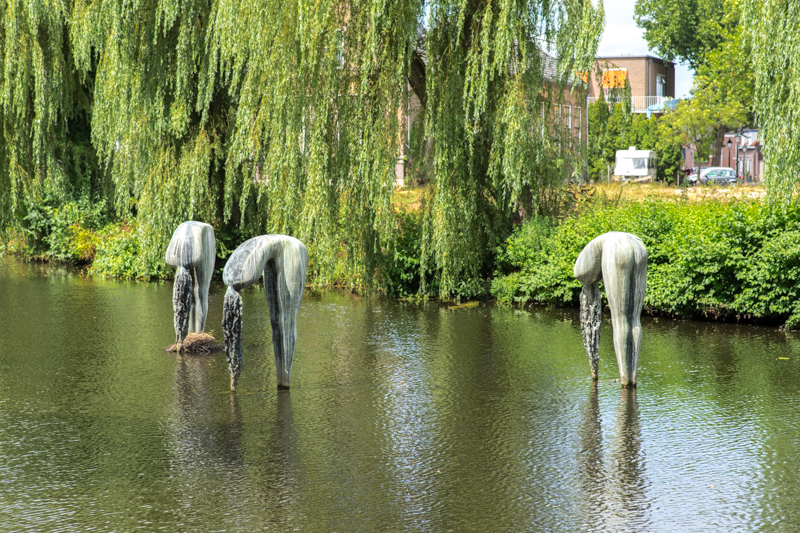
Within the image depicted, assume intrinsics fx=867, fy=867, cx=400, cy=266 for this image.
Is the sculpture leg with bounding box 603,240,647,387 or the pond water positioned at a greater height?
the sculpture leg with bounding box 603,240,647,387

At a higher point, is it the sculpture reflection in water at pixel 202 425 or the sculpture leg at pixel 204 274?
the sculpture leg at pixel 204 274

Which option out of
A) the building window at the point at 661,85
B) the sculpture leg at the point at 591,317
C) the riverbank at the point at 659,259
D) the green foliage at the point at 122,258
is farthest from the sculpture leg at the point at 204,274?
the building window at the point at 661,85

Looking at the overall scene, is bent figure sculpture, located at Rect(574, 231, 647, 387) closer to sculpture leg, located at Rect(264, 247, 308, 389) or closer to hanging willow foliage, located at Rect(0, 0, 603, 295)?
sculpture leg, located at Rect(264, 247, 308, 389)

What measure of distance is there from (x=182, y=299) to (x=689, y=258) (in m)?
6.79

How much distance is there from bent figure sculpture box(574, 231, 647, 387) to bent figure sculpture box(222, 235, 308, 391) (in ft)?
8.63

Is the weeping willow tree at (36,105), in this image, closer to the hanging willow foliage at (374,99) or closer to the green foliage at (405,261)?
the hanging willow foliage at (374,99)

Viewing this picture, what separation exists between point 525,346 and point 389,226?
→ 13.6 feet

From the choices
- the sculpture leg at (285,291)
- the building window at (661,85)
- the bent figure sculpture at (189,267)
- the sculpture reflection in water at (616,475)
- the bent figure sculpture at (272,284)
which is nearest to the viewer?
the sculpture reflection in water at (616,475)

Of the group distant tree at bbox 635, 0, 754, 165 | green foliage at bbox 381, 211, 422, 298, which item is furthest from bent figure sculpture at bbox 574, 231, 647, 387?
distant tree at bbox 635, 0, 754, 165

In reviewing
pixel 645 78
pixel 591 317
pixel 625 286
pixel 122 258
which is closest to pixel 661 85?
pixel 645 78

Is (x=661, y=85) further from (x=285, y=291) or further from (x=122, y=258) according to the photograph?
(x=285, y=291)

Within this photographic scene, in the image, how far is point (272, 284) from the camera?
310 inches

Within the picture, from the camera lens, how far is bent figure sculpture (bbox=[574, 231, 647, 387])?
311 inches

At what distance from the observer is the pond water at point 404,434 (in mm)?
5129
